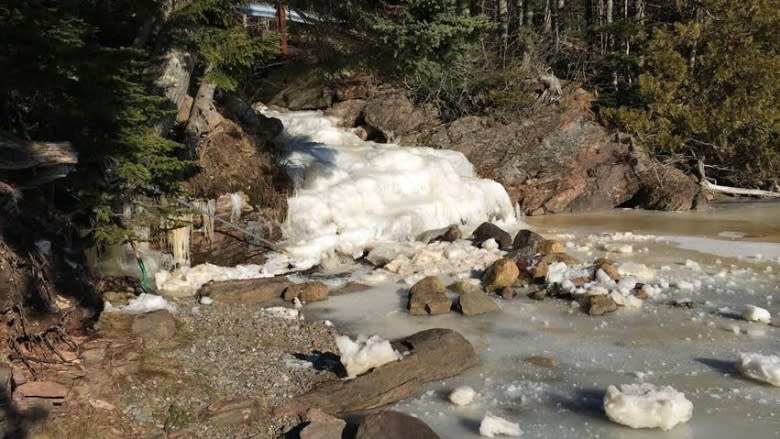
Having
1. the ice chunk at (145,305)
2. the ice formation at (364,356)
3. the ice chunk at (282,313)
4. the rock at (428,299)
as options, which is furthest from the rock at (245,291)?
the ice formation at (364,356)

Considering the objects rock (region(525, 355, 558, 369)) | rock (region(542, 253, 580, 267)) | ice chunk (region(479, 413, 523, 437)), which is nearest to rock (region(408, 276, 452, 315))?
rock (region(525, 355, 558, 369))

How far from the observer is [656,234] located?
37.1 ft

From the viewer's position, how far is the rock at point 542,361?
5008 mm

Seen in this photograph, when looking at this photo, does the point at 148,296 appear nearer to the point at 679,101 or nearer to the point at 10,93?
the point at 10,93

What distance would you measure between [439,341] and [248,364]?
152 cm

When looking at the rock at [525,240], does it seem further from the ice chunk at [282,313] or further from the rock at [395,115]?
the rock at [395,115]

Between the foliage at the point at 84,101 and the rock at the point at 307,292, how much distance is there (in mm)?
1775

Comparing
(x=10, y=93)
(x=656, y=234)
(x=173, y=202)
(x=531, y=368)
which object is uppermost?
(x=10, y=93)

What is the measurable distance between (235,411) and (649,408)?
259cm

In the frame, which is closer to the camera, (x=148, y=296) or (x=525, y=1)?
(x=148, y=296)

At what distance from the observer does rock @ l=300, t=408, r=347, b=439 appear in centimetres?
359

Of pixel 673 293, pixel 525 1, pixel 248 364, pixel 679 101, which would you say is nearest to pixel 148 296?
pixel 248 364

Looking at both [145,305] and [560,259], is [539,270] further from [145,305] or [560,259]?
[145,305]

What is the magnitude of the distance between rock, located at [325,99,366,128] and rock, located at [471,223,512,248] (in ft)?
25.8
